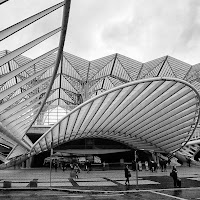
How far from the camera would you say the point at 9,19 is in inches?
352

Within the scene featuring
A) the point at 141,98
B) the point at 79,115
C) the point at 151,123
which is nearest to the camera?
the point at 141,98

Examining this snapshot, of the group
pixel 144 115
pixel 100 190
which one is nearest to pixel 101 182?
pixel 100 190

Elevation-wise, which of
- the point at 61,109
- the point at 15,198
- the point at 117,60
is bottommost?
the point at 15,198

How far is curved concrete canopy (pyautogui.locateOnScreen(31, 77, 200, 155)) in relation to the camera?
881 inches

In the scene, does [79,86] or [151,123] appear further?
[79,86]

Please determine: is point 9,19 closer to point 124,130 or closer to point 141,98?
point 141,98

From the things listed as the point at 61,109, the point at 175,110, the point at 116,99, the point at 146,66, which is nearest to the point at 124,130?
the point at 175,110

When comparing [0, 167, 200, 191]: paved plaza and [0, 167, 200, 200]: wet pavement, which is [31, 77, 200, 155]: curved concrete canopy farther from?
[0, 167, 200, 200]: wet pavement

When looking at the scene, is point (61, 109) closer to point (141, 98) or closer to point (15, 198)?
point (141, 98)

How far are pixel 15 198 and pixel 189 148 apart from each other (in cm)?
4334

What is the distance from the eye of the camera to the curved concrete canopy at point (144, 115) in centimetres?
2238

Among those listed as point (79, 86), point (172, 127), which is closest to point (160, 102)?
point (172, 127)

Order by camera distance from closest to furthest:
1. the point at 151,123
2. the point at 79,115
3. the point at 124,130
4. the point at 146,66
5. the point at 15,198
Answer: the point at 15,198 < the point at 79,115 < the point at 151,123 < the point at 124,130 < the point at 146,66

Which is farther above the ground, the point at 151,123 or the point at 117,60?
the point at 117,60
